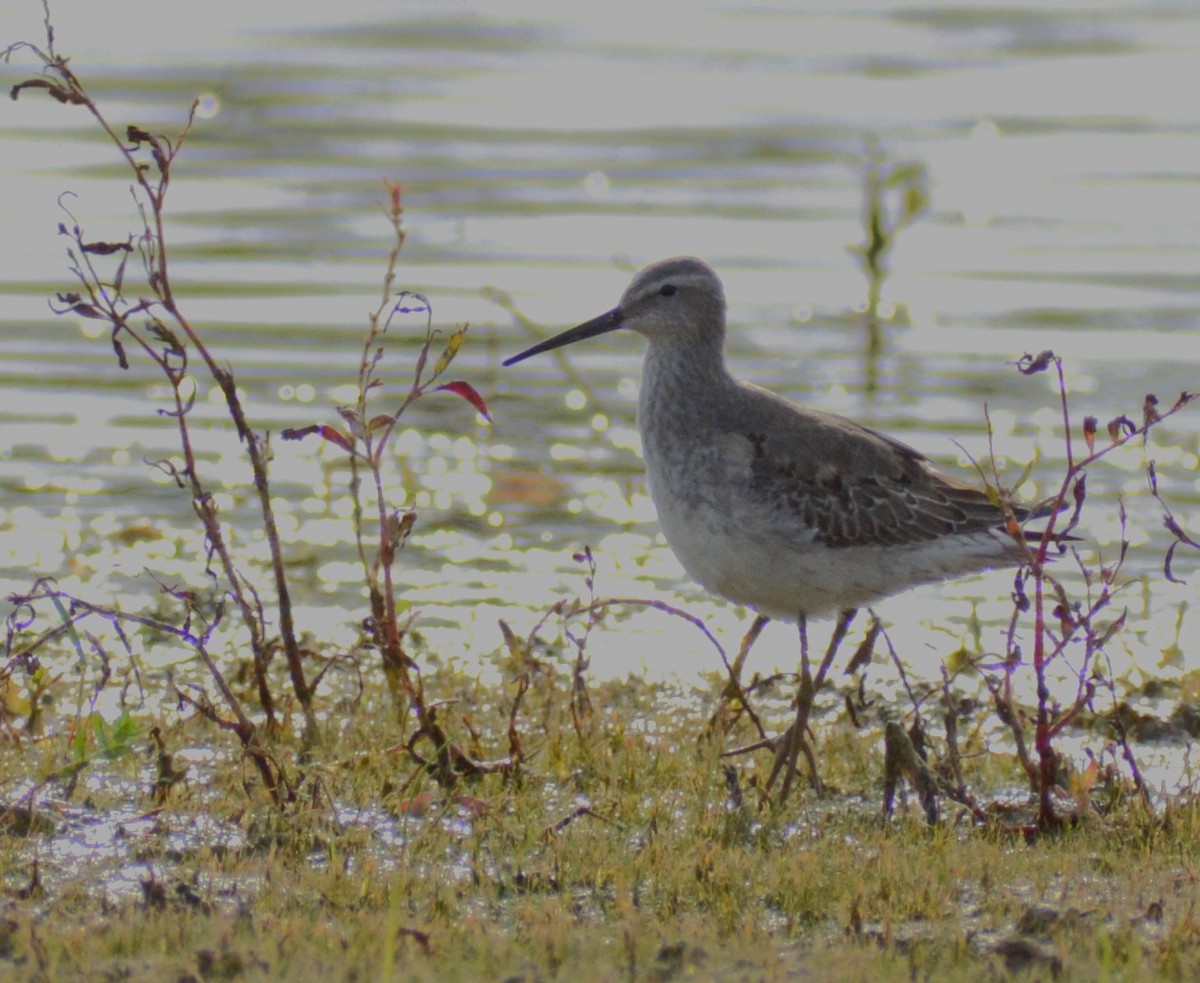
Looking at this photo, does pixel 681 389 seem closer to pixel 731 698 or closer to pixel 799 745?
pixel 731 698

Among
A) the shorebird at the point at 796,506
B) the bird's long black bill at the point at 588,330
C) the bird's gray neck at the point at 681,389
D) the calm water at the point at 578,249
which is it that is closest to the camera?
the shorebird at the point at 796,506

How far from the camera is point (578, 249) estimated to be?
1430 cm

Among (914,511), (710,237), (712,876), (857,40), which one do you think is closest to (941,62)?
(857,40)

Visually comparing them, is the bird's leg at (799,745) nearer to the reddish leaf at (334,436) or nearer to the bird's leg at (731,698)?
the bird's leg at (731,698)

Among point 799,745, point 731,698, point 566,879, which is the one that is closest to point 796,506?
point 731,698

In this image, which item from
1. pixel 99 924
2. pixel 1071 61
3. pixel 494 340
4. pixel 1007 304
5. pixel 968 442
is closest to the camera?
pixel 99 924

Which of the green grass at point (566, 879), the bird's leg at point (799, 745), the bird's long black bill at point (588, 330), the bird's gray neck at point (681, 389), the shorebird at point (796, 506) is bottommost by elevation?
the green grass at point (566, 879)

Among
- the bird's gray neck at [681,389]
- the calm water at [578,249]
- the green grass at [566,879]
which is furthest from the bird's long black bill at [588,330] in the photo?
the green grass at [566,879]

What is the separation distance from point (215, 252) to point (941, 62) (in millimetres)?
7102

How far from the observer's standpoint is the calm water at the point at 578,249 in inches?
406

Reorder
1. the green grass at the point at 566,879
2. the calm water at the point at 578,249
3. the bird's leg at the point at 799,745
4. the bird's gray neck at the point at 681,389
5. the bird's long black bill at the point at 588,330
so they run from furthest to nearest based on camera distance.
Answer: the calm water at the point at 578,249
the bird's long black bill at the point at 588,330
the bird's gray neck at the point at 681,389
the bird's leg at the point at 799,745
the green grass at the point at 566,879

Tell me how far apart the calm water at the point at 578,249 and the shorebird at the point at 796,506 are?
48cm

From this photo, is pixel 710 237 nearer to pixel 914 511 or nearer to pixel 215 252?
pixel 215 252

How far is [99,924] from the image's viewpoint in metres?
5.39
